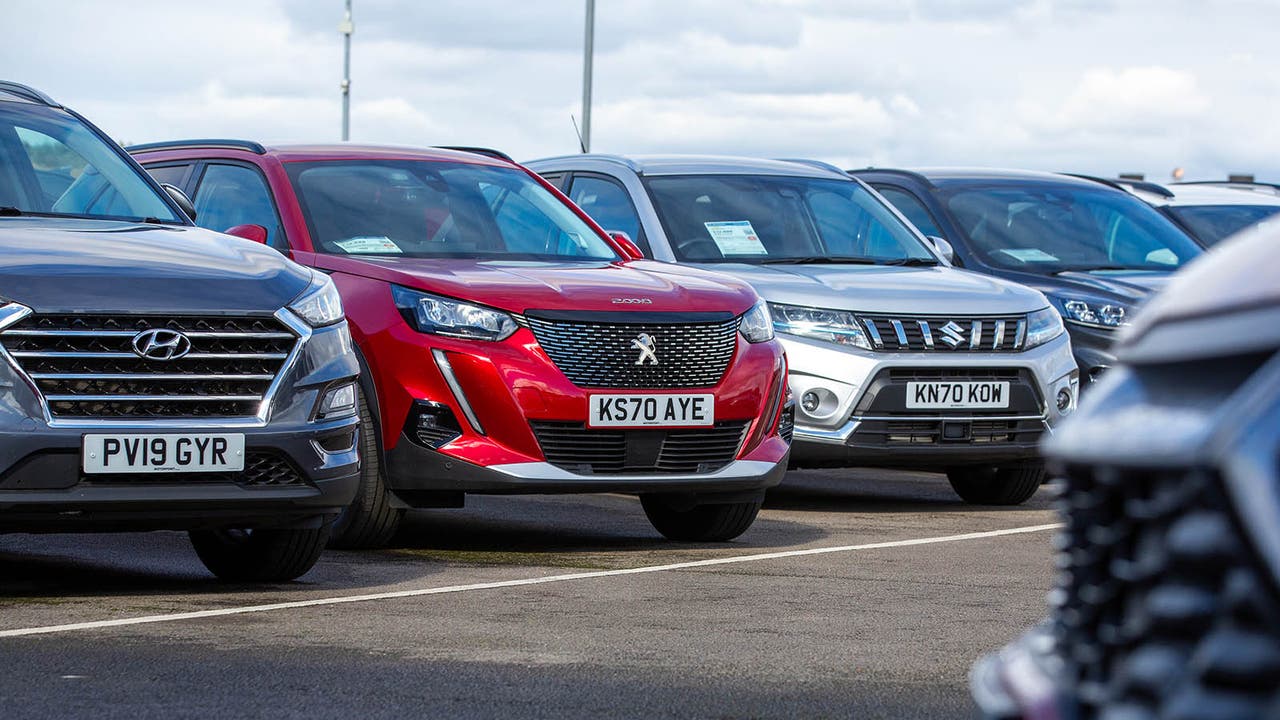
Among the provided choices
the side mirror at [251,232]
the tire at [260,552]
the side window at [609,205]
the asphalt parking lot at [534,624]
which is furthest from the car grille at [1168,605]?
the side window at [609,205]

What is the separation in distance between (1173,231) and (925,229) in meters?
1.65

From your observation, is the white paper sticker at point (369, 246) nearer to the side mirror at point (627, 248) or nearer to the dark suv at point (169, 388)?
the side mirror at point (627, 248)

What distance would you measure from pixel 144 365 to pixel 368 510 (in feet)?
6.60

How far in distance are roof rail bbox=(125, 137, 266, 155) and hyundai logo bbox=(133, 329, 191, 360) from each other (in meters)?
3.11

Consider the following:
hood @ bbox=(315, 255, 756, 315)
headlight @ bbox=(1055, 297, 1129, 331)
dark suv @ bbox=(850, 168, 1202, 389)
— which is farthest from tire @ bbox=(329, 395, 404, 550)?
dark suv @ bbox=(850, 168, 1202, 389)

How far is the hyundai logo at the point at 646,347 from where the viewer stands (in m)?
8.52

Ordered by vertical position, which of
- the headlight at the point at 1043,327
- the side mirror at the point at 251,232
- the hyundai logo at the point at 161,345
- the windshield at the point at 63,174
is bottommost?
the headlight at the point at 1043,327

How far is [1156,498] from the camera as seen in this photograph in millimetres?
1880

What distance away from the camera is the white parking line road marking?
641 centimetres

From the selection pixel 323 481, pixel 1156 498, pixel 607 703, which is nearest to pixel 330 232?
pixel 323 481

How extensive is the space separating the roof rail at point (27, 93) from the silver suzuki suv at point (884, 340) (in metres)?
3.63

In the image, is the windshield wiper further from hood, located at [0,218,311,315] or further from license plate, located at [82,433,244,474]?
license plate, located at [82,433,244,474]

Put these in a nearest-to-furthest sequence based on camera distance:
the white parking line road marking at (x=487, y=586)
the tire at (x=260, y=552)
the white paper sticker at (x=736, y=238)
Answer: the white parking line road marking at (x=487, y=586), the tire at (x=260, y=552), the white paper sticker at (x=736, y=238)

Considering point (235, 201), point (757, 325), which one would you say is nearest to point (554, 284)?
point (757, 325)
